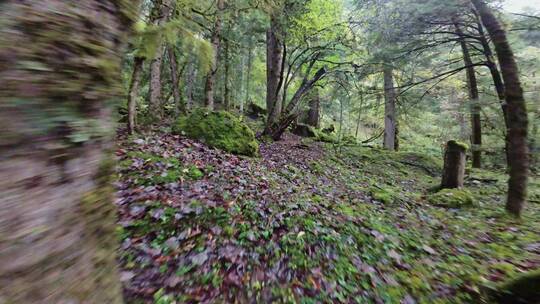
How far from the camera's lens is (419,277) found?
3.38 meters

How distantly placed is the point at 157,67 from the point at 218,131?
2400mm

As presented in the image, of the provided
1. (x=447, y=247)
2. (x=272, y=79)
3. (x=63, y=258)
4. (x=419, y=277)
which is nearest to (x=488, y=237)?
(x=447, y=247)

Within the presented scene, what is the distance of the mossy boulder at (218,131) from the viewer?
7027 mm

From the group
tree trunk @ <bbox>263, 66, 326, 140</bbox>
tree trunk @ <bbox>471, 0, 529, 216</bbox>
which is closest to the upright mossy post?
tree trunk @ <bbox>471, 0, 529, 216</bbox>

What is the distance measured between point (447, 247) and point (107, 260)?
4580 millimetres

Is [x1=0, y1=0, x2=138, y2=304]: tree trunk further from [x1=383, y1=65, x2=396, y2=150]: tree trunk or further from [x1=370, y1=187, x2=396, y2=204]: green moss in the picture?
[x1=383, y1=65, x2=396, y2=150]: tree trunk

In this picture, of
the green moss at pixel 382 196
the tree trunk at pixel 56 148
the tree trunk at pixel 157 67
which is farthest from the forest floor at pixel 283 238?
the tree trunk at pixel 157 67

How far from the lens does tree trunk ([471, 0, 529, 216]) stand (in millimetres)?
5395

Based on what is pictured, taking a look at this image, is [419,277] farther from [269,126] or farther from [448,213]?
[269,126]

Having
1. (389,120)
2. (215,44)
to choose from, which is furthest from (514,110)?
(389,120)

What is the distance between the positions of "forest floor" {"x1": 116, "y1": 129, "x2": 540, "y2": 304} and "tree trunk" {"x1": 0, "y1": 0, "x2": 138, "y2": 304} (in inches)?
61.1

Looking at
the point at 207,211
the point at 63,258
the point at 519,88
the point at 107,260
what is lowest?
the point at 207,211

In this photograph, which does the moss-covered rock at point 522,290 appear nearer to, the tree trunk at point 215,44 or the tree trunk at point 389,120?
the tree trunk at point 215,44

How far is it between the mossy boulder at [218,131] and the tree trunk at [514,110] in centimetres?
545
